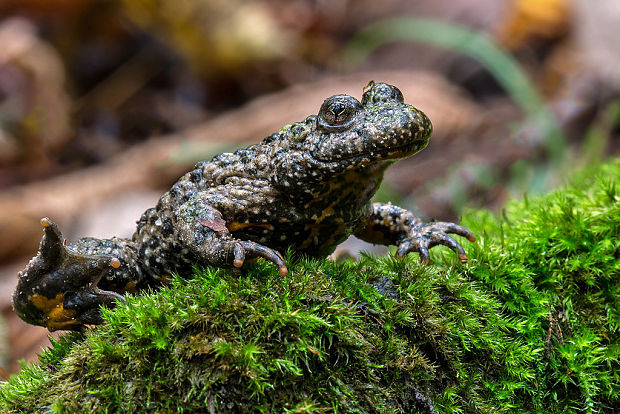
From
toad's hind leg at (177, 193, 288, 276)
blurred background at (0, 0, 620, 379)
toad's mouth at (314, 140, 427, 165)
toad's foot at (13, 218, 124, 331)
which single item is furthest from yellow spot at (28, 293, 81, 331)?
blurred background at (0, 0, 620, 379)

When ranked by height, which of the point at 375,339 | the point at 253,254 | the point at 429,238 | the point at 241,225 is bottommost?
the point at 375,339

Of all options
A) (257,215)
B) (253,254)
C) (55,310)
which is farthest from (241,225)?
(55,310)

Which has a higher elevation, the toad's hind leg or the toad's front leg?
the toad's front leg

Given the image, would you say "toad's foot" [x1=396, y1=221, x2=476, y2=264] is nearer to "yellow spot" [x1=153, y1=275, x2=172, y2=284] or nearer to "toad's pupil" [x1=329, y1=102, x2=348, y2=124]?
A: "toad's pupil" [x1=329, y1=102, x2=348, y2=124]

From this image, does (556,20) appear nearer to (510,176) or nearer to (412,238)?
(510,176)

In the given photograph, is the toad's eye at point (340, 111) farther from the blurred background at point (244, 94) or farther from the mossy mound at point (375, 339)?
the blurred background at point (244, 94)

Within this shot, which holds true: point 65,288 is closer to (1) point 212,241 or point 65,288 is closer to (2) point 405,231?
(1) point 212,241
